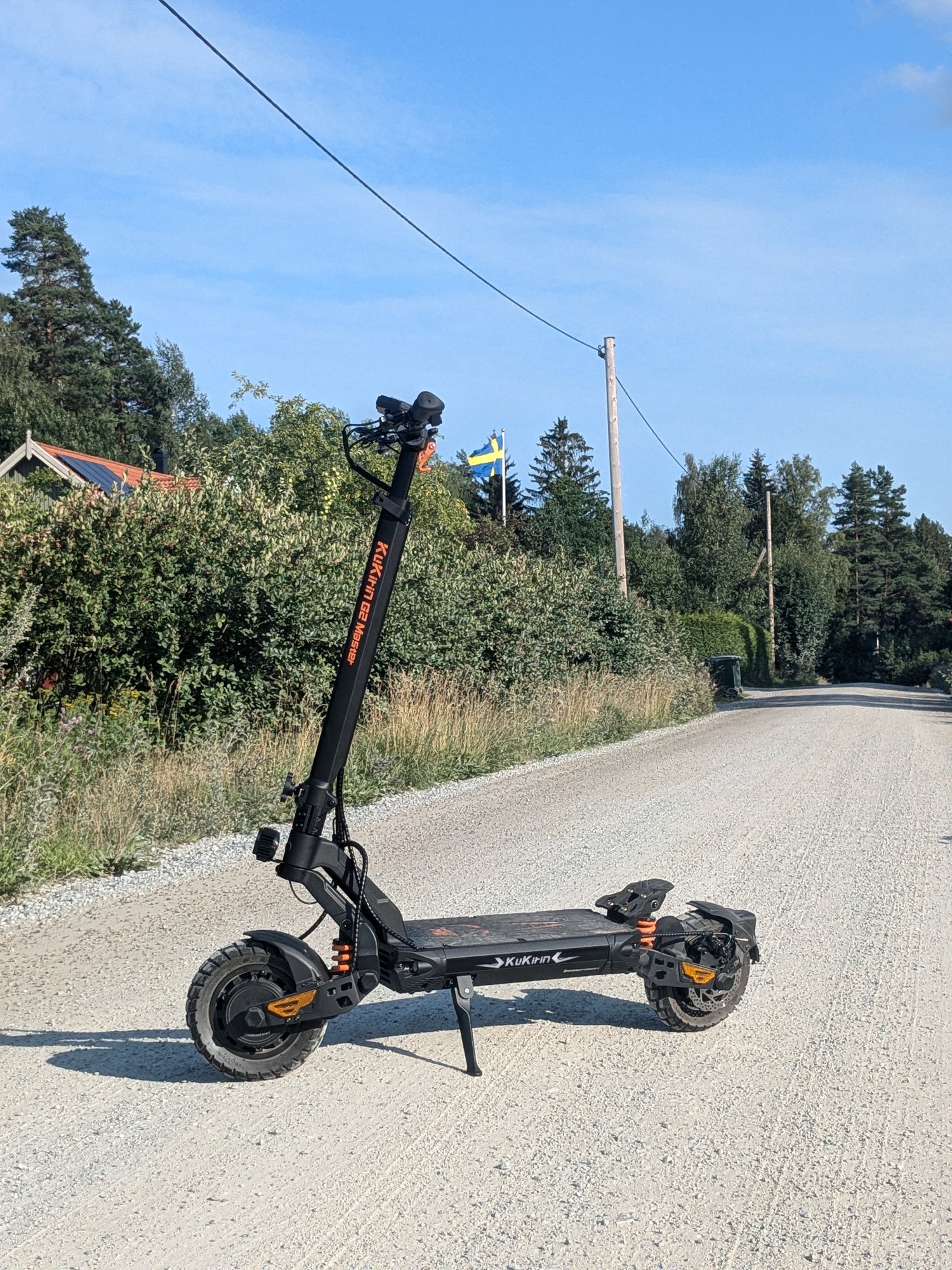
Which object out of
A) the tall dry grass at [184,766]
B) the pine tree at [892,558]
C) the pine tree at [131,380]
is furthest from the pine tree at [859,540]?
the tall dry grass at [184,766]

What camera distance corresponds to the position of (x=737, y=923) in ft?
15.1

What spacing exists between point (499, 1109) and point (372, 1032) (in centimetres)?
93

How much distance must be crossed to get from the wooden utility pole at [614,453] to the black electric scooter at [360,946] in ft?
71.8

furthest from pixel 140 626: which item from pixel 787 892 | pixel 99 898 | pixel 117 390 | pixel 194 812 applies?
pixel 117 390

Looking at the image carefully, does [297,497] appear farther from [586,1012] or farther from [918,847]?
[586,1012]

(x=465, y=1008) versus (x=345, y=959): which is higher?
(x=345, y=959)

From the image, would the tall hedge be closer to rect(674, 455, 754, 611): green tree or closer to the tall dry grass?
the tall dry grass

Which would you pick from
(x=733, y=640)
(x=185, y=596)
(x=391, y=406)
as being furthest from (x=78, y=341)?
(x=391, y=406)

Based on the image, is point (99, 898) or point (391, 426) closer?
point (391, 426)

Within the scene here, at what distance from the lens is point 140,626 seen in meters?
11.9

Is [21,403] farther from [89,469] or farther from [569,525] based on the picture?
[569,525]

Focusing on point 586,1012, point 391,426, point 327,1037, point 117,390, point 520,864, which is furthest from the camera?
point 117,390

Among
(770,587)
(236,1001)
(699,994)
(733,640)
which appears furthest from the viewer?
(770,587)

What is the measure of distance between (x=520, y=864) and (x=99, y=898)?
2731mm
